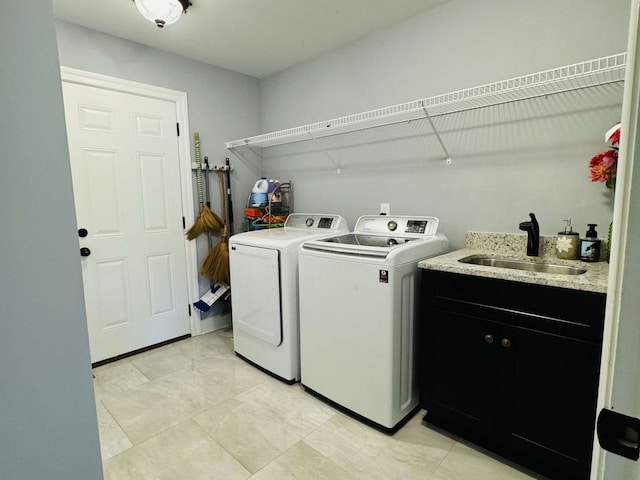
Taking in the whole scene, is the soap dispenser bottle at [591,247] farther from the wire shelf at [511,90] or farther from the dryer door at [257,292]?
the dryer door at [257,292]

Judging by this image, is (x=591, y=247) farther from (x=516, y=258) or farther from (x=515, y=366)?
(x=515, y=366)

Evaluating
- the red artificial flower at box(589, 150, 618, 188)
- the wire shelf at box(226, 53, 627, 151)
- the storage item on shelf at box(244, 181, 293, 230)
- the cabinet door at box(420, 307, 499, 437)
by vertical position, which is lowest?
the cabinet door at box(420, 307, 499, 437)

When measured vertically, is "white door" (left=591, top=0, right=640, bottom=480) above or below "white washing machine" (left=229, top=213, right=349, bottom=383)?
above

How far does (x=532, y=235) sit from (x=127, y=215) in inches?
112

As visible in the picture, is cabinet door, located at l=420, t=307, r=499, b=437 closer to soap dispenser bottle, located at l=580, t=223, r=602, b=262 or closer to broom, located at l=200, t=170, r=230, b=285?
soap dispenser bottle, located at l=580, t=223, r=602, b=262

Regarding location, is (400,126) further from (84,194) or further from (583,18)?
(84,194)

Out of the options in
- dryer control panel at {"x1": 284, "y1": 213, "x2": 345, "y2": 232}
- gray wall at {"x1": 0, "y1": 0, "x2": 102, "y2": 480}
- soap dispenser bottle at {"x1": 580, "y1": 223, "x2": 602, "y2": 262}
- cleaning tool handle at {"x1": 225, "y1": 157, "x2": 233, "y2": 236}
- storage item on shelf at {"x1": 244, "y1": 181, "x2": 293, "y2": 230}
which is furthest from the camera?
cleaning tool handle at {"x1": 225, "y1": 157, "x2": 233, "y2": 236}

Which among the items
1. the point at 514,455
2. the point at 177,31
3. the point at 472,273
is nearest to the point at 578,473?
the point at 514,455

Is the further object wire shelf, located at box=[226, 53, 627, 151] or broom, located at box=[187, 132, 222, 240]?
broom, located at box=[187, 132, 222, 240]

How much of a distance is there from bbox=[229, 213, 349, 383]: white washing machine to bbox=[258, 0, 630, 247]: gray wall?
623 mm

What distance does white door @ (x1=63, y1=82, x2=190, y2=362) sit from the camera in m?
2.51

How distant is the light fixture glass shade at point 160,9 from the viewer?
1.87m

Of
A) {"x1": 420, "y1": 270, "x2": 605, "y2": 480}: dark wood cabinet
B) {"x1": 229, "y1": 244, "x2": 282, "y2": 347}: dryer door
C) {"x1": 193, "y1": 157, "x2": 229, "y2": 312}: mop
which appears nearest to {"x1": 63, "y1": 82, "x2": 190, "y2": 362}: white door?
{"x1": 193, "y1": 157, "x2": 229, "y2": 312}: mop

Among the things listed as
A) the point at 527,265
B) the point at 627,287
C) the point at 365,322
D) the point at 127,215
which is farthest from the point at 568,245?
the point at 127,215
